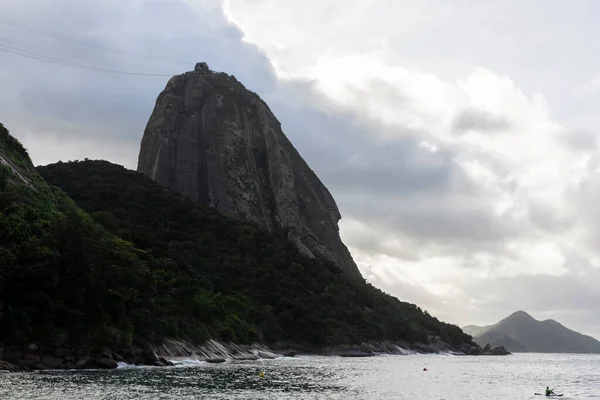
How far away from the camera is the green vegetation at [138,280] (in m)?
72.3

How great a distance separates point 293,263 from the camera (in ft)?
630

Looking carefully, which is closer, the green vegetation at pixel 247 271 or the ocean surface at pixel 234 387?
the ocean surface at pixel 234 387

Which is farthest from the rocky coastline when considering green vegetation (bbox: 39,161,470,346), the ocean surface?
green vegetation (bbox: 39,161,470,346)

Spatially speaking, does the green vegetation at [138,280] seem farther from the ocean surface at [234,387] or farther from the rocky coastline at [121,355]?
the ocean surface at [234,387]

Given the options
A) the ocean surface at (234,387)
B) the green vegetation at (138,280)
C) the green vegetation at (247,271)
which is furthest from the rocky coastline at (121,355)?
the green vegetation at (247,271)

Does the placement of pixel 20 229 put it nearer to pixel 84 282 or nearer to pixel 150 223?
pixel 84 282

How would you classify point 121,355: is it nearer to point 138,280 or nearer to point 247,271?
point 138,280

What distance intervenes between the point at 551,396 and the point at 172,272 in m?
78.2

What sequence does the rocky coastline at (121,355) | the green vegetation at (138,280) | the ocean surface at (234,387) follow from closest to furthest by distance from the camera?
the ocean surface at (234,387) → the rocky coastline at (121,355) → the green vegetation at (138,280)

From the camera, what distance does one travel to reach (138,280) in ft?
302

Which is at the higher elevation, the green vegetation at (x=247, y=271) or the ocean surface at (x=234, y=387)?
the green vegetation at (x=247, y=271)

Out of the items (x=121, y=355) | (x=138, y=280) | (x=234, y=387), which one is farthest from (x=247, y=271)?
(x=234, y=387)

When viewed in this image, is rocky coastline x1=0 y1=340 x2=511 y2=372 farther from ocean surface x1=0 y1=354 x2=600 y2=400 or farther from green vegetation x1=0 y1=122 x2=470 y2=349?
ocean surface x1=0 y1=354 x2=600 y2=400

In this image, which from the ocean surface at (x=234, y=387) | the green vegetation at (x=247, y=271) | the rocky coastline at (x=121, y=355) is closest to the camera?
the ocean surface at (x=234, y=387)
